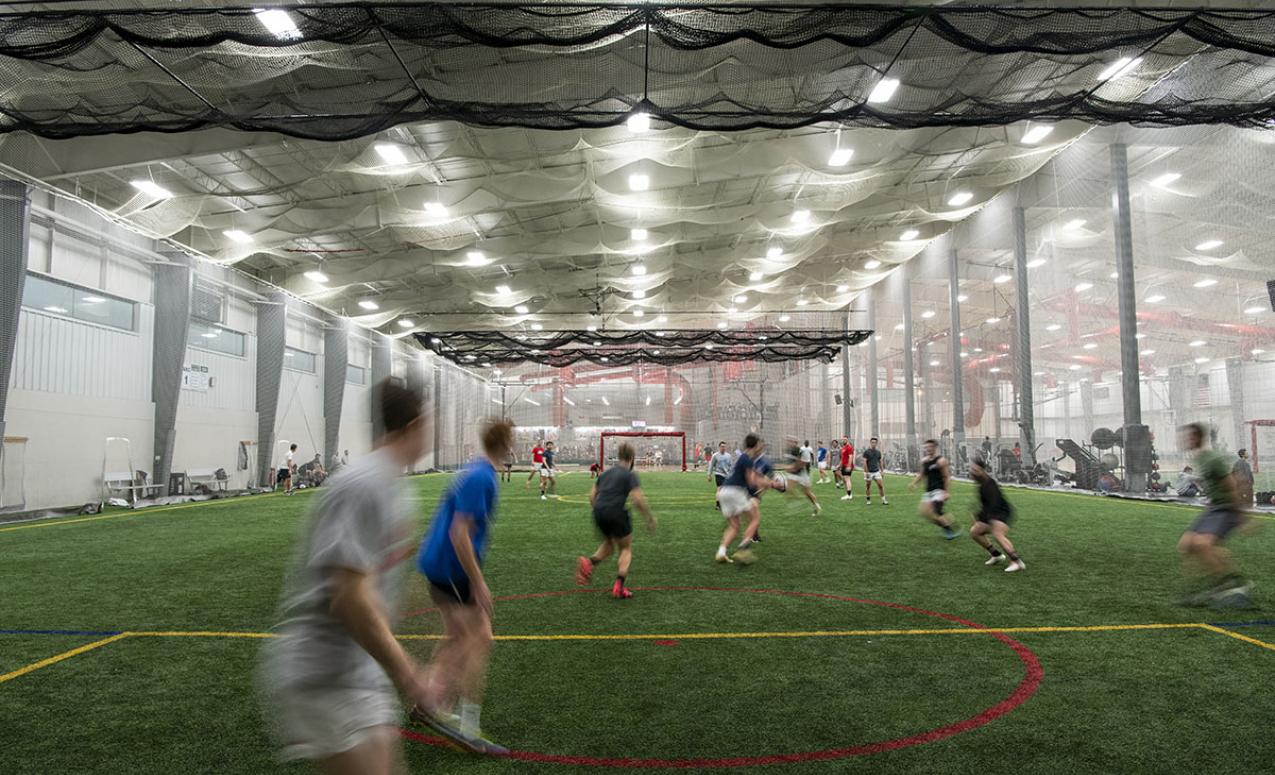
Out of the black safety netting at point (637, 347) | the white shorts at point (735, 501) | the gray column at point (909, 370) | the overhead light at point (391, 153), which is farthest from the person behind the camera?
the gray column at point (909, 370)

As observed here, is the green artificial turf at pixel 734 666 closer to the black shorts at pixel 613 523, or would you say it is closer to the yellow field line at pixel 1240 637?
the yellow field line at pixel 1240 637

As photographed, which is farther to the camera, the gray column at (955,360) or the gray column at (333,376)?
the gray column at (333,376)

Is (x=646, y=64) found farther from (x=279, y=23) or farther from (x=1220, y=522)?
(x=1220, y=522)

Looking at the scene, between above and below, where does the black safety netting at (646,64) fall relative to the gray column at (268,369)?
above

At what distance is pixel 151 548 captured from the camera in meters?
12.7

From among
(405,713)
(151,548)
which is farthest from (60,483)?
(405,713)

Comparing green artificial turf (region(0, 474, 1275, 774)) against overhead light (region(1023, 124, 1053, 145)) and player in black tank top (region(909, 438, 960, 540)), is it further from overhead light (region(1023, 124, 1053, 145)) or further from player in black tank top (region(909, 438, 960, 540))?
overhead light (region(1023, 124, 1053, 145))

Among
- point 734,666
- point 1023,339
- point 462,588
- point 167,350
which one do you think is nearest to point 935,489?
point 734,666

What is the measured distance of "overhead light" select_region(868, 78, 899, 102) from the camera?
9.97m

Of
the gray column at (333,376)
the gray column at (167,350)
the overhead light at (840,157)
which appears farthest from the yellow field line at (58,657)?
the gray column at (333,376)

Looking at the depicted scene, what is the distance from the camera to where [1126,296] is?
2177 cm

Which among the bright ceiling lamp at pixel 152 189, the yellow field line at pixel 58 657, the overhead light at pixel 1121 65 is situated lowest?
the yellow field line at pixel 58 657

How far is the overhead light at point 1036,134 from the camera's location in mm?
20075

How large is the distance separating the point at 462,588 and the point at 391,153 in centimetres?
1548
